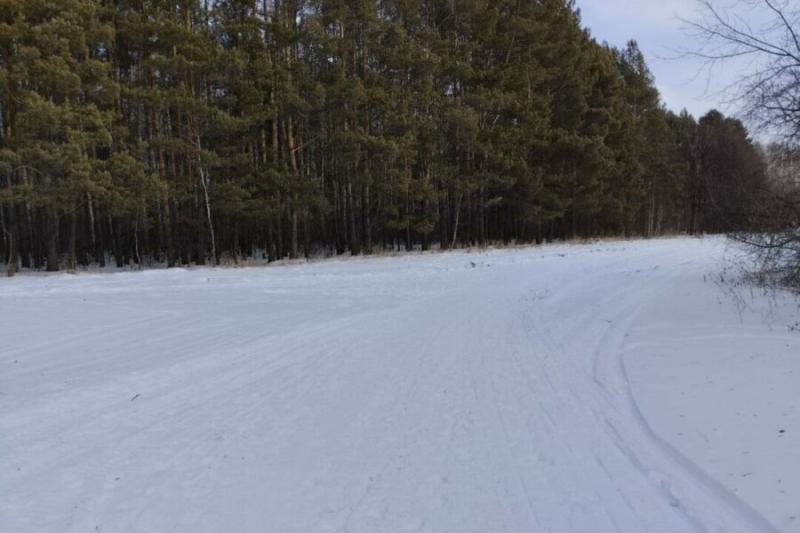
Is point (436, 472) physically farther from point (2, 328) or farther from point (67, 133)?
point (67, 133)

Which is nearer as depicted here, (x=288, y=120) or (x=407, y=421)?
(x=407, y=421)

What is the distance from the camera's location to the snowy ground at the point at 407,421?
10.3 ft

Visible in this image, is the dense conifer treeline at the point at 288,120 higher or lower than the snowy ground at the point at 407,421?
higher

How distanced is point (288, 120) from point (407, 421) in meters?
23.1

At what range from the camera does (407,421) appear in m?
4.60

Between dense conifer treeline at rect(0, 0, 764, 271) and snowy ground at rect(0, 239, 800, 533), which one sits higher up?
dense conifer treeline at rect(0, 0, 764, 271)

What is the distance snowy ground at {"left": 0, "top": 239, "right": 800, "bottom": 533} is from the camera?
315 centimetres

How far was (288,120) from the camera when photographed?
2548 cm

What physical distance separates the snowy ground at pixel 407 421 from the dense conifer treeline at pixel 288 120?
575 centimetres

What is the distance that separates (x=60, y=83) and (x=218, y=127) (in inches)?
225

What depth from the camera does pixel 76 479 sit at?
3.61 meters

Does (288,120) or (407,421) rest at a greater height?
(288,120)

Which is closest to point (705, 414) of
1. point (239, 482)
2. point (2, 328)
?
point (239, 482)

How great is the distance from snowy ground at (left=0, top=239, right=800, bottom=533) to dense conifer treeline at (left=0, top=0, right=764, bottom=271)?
5.75 m
